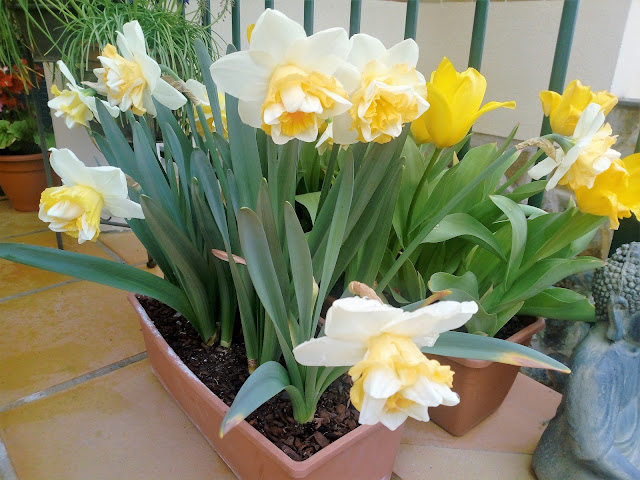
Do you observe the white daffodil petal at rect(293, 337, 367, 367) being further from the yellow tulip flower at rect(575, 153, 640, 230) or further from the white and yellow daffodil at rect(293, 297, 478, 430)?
the yellow tulip flower at rect(575, 153, 640, 230)

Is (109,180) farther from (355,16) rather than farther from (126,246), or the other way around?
(126,246)

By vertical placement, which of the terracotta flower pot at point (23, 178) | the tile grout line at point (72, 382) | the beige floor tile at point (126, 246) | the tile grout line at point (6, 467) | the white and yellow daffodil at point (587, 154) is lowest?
the beige floor tile at point (126, 246)

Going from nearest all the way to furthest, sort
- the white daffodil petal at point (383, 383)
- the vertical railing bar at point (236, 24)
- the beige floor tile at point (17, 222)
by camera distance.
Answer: the white daffodil petal at point (383, 383), the vertical railing bar at point (236, 24), the beige floor tile at point (17, 222)

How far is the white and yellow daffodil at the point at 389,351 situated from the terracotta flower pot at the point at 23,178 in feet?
6.02

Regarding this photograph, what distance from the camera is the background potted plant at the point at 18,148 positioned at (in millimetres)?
1794

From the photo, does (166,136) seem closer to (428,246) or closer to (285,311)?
(285,311)

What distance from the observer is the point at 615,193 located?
61cm

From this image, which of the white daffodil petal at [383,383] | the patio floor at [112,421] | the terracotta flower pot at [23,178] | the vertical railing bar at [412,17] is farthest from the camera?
the terracotta flower pot at [23,178]

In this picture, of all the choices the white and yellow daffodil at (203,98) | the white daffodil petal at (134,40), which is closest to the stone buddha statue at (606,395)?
the white and yellow daffodil at (203,98)

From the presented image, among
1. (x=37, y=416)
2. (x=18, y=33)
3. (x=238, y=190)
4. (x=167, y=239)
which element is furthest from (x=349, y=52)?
(x=18, y=33)

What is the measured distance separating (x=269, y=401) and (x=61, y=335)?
0.64 m

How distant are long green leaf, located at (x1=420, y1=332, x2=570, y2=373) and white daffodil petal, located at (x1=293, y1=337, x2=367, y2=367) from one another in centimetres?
16

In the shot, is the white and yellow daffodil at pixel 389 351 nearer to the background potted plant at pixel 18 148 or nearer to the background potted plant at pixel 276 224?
the background potted plant at pixel 276 224

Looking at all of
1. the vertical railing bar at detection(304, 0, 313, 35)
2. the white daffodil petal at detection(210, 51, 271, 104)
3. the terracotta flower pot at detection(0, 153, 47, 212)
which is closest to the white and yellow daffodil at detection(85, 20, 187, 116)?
the white daffodil petal at detection(210, 51, 271, 104)
